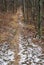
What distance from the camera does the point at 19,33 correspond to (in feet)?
60.5

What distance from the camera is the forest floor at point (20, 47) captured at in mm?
11672

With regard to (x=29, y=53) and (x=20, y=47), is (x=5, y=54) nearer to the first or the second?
(x=29, y=53)

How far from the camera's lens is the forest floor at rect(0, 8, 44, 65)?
38.3ft

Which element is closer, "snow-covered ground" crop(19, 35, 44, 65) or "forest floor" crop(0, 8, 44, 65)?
"snow-covered ground" crop(19, 35, 44, 65)

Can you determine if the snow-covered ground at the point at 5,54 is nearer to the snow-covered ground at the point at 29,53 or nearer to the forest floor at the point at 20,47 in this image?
the forest floor at the point at 20,47

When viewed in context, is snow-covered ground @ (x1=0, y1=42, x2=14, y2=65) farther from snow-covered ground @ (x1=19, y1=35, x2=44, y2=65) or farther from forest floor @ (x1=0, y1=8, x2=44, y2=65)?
snow-covered ground @ (x1=19, y1=35, x2=44, y2=65)

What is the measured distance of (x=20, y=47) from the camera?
47.0 ft

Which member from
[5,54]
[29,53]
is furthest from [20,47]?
[5,54]

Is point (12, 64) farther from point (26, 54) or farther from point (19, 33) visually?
point (19, 33)

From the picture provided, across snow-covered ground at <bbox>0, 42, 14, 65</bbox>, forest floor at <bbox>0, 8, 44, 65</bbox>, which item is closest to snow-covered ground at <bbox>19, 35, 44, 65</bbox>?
forest floor at <bbox>0, 8, 44, 65</bbox>

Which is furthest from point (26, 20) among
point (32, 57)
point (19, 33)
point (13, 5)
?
point (13, 5)

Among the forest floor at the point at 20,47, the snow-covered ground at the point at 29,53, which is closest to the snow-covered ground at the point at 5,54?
the forest floor at the point at 20,47

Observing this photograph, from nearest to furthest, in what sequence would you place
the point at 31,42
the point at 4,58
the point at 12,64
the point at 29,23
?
1. the point at 12,64
2. the point at 4,58
3. the point at 31,42
4. the point at 29,23

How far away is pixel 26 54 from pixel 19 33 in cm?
563
